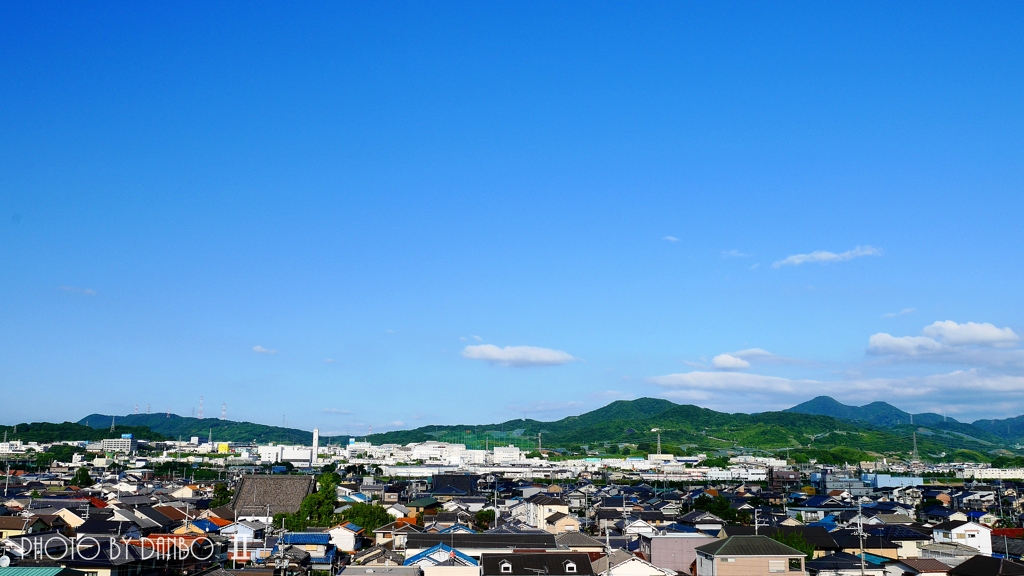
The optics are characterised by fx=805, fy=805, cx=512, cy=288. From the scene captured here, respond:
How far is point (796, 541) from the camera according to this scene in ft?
71.1

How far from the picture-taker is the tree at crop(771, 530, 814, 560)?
2139 centimetres

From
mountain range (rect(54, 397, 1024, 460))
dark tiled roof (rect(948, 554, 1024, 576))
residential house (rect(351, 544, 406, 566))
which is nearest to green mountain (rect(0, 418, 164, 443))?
mountain range (rect(54, 397, 1024, 460))

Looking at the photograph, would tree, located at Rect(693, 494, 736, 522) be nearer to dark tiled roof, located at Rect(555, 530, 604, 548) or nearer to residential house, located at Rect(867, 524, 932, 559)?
residential house, located at Rect(867, 524, 932, 559)

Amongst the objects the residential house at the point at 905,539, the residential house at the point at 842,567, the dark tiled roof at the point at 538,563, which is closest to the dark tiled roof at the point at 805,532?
the residential house at the point at 905,539

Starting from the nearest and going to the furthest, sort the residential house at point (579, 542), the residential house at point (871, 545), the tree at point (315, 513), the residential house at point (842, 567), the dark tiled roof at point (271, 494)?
the residential house at point (842, 567), the residential house at point (579, 542), the residential house at point (871, 545), the tree at point (315, 513), the dark tiled roof at point (271, 494)

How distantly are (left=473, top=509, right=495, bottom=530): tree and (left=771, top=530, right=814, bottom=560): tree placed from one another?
11174 millimetres

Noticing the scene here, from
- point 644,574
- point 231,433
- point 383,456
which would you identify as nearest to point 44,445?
point 383,456

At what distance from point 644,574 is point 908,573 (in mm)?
6900

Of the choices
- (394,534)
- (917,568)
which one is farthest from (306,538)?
(917,568)

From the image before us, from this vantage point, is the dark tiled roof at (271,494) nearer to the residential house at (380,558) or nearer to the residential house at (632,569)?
the residential house at (380,558)

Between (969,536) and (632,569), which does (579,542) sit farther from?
(969,536)

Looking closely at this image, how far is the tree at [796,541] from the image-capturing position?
21391 mm

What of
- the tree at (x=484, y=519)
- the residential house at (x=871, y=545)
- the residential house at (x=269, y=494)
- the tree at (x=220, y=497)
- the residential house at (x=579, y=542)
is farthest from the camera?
the tree at (x=220, y=497)

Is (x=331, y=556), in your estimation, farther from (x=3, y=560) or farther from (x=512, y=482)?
(x=512, y=482)
